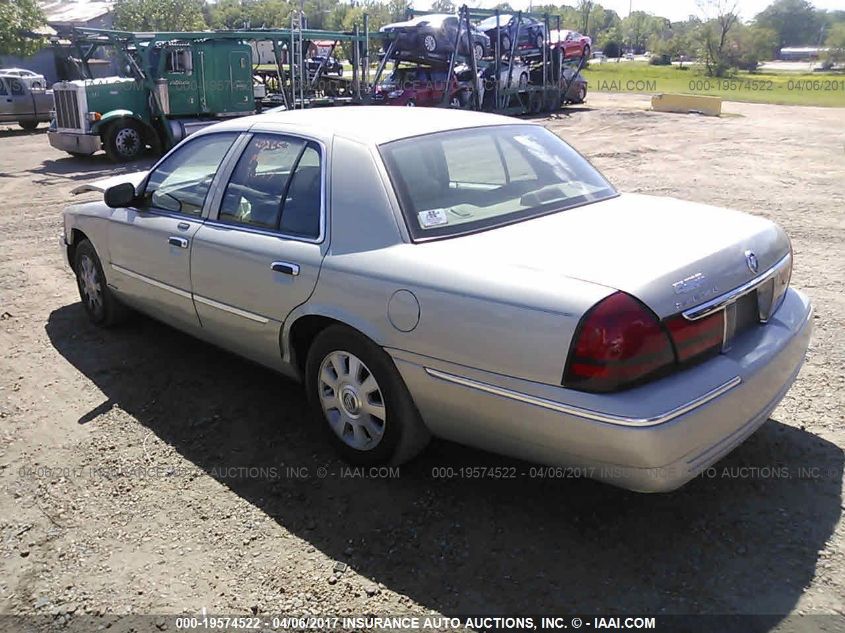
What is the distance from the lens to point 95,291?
5438mm

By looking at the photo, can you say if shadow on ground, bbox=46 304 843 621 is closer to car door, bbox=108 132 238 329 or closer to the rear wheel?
car door, bbox=108 132 238 329

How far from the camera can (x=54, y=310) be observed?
19.8 feet

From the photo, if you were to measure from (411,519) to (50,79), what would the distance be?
39.1 m

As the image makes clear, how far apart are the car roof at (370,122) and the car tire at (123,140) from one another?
12724 mm

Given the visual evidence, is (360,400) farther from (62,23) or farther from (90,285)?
(62,23)

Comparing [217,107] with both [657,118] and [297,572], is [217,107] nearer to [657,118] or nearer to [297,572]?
[657,118]

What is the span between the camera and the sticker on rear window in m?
3.22

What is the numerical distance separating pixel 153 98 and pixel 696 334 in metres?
15.8

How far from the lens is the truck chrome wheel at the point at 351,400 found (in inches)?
132

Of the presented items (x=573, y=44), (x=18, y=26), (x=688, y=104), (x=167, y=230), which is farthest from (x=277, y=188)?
(x=573, y=44)

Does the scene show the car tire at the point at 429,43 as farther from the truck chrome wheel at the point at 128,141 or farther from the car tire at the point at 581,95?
the truck chrome wheel at the point at 128,141

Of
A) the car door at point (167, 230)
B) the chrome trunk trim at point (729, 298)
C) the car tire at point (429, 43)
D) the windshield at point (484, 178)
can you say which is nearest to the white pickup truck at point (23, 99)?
the car tire at point (429, 43)

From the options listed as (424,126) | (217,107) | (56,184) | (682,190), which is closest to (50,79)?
(217,107)

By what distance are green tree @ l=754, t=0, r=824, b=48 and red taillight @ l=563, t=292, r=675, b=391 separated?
454 ft
